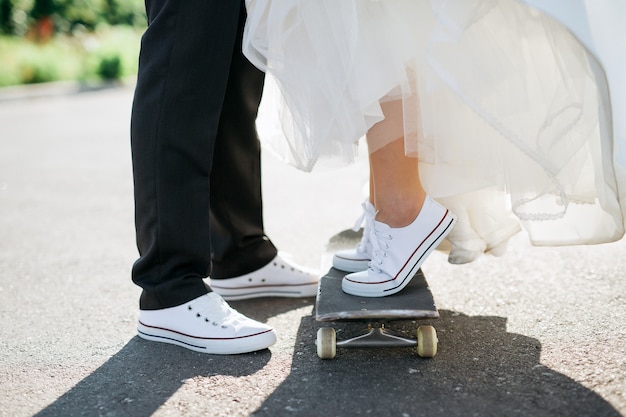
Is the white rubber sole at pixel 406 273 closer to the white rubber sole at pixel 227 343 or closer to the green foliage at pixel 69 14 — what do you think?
the white rubber sole at pixel 227 343

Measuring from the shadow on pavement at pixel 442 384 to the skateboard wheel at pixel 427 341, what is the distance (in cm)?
3

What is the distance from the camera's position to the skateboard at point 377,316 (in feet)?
6.57

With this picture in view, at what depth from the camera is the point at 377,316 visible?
6.57 feet

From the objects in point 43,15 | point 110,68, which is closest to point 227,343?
point 110,68

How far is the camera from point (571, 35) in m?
1.97

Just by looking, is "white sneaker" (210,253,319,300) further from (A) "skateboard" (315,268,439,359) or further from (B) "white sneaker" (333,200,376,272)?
(A) "skateboard" (315,268,439,359)

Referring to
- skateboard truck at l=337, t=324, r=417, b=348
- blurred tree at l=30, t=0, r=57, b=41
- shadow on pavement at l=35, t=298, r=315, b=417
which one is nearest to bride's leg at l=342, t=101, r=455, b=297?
skateboard truck at l=337, t=324, r=417, b=348

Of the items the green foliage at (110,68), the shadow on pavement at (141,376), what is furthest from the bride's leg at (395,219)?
the green foliage at (110,68)

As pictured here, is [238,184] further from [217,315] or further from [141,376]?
[141,376]

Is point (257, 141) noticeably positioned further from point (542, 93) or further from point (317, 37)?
point (542, 93)

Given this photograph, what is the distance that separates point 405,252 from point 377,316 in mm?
230

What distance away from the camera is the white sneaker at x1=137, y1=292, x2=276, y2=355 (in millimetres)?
2148

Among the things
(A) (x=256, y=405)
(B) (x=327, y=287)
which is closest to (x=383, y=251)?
(B) (x=327, y=287)

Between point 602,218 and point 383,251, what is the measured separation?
0.65 metres
